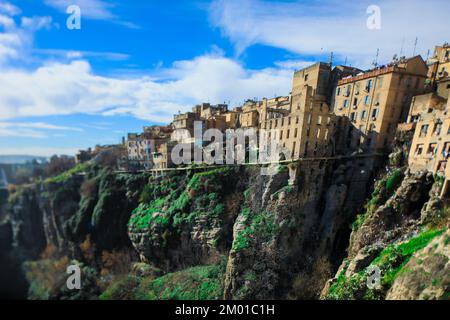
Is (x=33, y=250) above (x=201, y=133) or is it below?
below

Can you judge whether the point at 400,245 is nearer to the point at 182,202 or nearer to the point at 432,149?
the point at 432,149

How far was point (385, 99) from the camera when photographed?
24375 millimetres

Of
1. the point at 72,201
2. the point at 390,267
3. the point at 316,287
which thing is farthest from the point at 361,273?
the point at 72,201

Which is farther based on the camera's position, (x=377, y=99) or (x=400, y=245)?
(x=377, y=99)

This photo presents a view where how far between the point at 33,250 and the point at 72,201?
19032 millimetres

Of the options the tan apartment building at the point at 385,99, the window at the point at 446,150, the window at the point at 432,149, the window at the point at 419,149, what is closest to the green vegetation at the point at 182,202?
the tan apartment building at the point at 385,99

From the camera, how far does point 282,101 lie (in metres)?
37.8

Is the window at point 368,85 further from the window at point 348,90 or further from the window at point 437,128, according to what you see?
the window at point 437,128

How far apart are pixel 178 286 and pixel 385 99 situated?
2683cm

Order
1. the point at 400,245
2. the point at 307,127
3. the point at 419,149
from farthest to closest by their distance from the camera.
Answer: the point at 307,127, the point at 419,149, the point at 400,245

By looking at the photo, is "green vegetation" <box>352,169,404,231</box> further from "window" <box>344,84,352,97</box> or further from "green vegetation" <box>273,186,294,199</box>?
"window" <box>344,84,352,97</box>

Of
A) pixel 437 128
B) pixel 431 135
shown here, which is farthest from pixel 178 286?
pixel 437 128

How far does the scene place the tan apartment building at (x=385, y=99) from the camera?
24.3 metres
